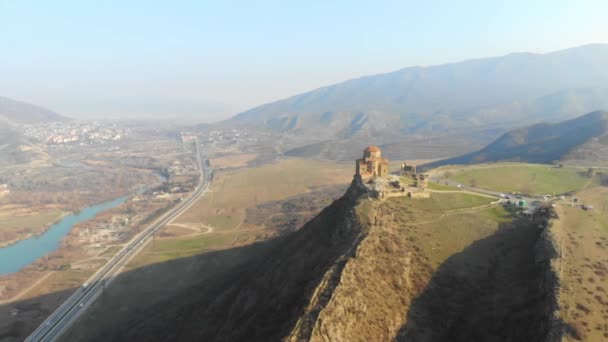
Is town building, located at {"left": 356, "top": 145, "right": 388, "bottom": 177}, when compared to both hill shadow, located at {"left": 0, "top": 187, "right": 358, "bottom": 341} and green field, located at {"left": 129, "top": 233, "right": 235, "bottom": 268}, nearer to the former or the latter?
hill shadow, located at {"left": 0, "top": 187, "right": 358, "bottom": 341}

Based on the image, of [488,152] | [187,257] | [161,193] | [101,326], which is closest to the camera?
[101,326]

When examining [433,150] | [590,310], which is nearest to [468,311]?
[590,310]

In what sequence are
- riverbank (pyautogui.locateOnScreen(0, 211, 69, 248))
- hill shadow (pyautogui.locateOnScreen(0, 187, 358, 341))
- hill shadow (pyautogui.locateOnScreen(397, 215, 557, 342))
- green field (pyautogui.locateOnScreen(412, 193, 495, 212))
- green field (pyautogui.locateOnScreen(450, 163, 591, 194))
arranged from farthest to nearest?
1. riverbank (pyautogui.locateOnScreen(0, 211, 69, 248))
2. green field (pyautogui.locateOnScreen(450, 163, 591, 194))
3. green field (pyautogui.locateOnScreen(412, 193, 495, 212))
4. hill shadow (pyautogui.locateOnScreen(0, 187, 358, 341))
5. hill shadow (pyautogui.locateOnScreen(397, 215, 557, 342))

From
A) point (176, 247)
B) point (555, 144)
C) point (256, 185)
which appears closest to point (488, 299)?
point (176, 247)

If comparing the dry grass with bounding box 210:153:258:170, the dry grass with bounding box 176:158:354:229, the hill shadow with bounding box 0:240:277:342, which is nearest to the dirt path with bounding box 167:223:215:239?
the dry grass with bounding box 176:158:354:229

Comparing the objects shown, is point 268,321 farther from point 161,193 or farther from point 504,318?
point 161,193

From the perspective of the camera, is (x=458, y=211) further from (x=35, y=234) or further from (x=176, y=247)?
(x=35, y=234)
